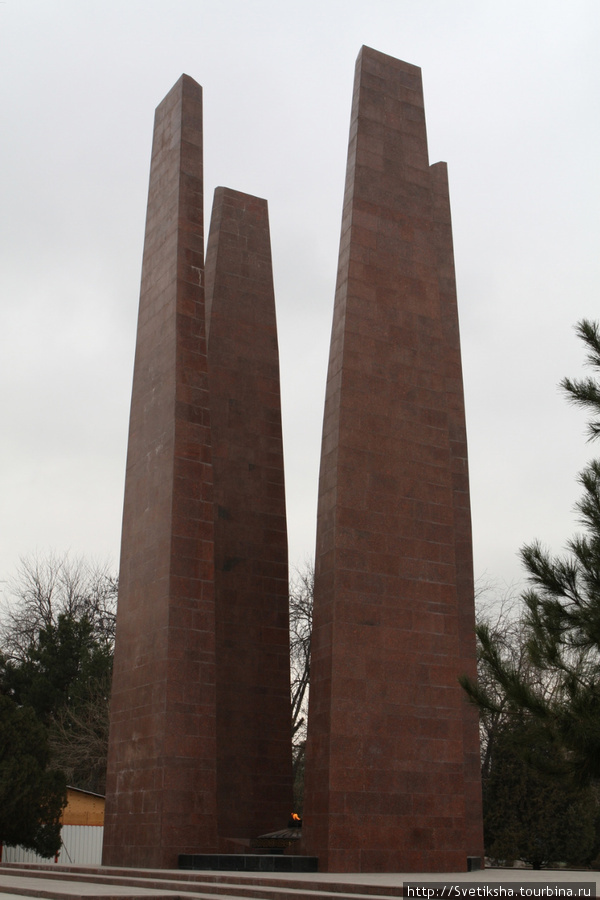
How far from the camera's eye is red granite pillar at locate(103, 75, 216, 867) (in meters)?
10.8

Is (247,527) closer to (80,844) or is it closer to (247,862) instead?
(247,862)

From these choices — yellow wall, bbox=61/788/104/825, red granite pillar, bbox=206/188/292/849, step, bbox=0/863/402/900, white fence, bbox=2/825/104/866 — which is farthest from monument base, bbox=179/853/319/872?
yellow wall, bbox=61/788/104/825

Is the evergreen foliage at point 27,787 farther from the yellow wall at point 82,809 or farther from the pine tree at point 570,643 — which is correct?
the pine tree at point 570,643

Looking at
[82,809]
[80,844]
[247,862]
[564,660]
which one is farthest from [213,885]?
[82,809]

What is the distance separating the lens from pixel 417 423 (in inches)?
472

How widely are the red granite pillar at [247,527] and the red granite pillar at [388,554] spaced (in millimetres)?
2752

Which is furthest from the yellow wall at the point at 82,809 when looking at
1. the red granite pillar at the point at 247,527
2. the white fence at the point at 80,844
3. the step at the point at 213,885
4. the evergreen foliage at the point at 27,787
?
the step at the point at 213,885

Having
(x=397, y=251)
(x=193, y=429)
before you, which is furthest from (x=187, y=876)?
(x=397, y=251)

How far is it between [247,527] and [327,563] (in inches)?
143

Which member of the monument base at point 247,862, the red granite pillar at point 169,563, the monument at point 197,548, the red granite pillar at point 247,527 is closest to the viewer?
the monument base at point 247,862

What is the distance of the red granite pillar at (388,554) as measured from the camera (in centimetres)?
1038

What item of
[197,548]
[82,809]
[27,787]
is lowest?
A: [82,809]

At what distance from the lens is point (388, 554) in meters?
11.2

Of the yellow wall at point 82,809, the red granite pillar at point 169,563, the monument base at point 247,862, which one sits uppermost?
the red granite pillar at point 169,563
